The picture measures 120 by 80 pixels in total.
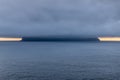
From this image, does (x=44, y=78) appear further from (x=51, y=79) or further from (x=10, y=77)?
(x=10, y=77)

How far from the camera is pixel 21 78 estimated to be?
→ 90.2 meters

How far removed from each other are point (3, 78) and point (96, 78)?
3943cm

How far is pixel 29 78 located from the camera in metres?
91.4

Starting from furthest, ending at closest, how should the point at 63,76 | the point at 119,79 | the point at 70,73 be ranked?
the point at 70,73 → the point at 63,76 → the point at 119,79

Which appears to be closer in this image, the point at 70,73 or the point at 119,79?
the point at 119,79

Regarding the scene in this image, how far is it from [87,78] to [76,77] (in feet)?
15.6

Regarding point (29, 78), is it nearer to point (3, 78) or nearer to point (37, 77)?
point (37, 77)

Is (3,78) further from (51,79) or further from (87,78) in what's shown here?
(87,78)

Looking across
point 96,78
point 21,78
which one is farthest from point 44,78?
point 96,78

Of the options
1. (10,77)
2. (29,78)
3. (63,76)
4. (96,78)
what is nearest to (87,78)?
(96,78)

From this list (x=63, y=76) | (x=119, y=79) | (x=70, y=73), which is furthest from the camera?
(x=70, y=73)

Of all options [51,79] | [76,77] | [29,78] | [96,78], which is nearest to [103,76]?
[96,78]

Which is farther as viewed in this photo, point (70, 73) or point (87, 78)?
point (70, 73)

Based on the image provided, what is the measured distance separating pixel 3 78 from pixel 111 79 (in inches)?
1765
